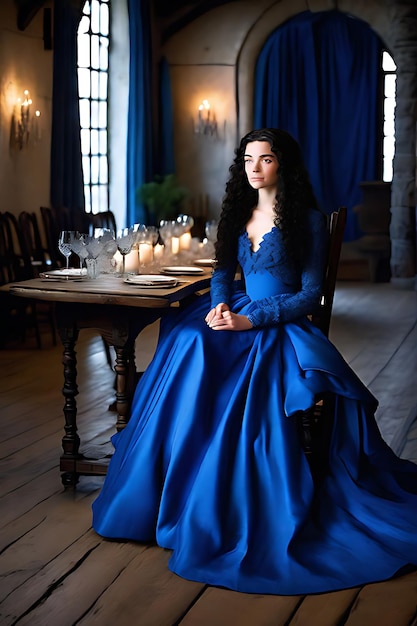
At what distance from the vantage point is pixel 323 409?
3.29m

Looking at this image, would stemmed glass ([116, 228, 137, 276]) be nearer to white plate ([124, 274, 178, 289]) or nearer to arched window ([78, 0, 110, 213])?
white plate ([124, 274, 178, 289])

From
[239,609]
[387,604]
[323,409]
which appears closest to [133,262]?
[323,409]

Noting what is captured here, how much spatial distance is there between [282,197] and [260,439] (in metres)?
0.88

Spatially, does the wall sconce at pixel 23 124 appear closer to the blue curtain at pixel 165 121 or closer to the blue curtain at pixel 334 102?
the blue curtain at pixel 165 121

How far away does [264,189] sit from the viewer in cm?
328

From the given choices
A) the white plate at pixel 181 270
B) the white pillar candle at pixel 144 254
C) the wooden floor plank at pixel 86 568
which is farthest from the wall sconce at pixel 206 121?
the white plate at pixel 181 270

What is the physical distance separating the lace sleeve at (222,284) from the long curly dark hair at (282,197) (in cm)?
9

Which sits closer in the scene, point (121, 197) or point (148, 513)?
point (148, 513)

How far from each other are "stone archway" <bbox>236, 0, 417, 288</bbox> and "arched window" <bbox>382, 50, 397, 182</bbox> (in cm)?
166

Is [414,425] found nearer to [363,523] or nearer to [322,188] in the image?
[363,523]

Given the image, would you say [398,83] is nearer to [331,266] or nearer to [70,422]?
[331,266]

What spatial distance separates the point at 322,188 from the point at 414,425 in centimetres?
824

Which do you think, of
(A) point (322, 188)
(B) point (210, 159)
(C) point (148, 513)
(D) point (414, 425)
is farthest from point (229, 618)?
(A) point (322, 188)

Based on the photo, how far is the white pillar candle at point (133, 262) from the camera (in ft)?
12.7
